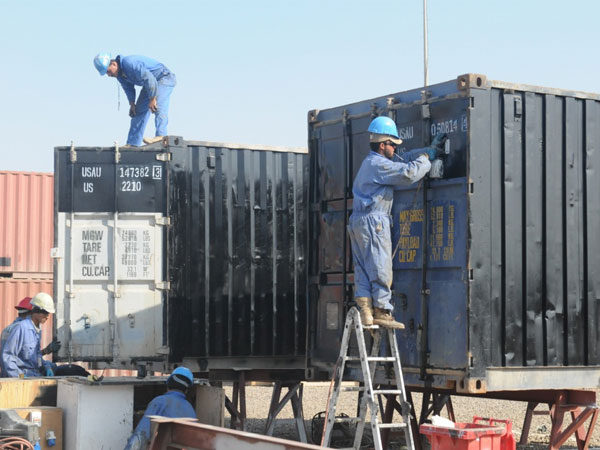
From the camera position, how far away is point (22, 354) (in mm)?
11320

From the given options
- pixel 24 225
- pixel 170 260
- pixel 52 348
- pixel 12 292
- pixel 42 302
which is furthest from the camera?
pixel 24 225

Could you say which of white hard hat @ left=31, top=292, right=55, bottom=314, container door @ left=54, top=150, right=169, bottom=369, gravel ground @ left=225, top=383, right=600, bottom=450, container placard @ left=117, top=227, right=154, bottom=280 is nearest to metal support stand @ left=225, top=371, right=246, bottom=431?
gravel ground @ left=225, top=383, right=600, bottom=450

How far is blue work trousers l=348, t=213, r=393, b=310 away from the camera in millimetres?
8930

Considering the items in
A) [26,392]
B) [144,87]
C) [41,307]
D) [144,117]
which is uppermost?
[144,87]

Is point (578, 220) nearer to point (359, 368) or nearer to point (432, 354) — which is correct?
point (432, 354)

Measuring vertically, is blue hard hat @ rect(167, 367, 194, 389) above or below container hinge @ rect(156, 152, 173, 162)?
below

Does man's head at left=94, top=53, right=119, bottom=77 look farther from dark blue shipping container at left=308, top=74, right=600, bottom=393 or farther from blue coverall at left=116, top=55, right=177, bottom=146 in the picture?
dark blue shipping container at left=308, top=74, right=600, bottom=393

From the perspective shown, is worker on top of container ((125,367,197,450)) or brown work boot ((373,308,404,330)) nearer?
worker on top of container ((125,367,197,450))

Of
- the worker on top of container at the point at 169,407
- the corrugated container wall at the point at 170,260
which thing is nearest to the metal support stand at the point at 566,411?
the worker on top of container at the point at 169,407

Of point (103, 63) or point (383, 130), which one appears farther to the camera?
point (103, 63)

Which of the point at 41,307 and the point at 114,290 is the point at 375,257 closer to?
the point at 114,290

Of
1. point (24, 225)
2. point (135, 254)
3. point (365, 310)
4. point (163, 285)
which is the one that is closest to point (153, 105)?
point (135, 254)

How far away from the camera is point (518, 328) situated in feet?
29.1

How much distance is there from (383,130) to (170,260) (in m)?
4.27
